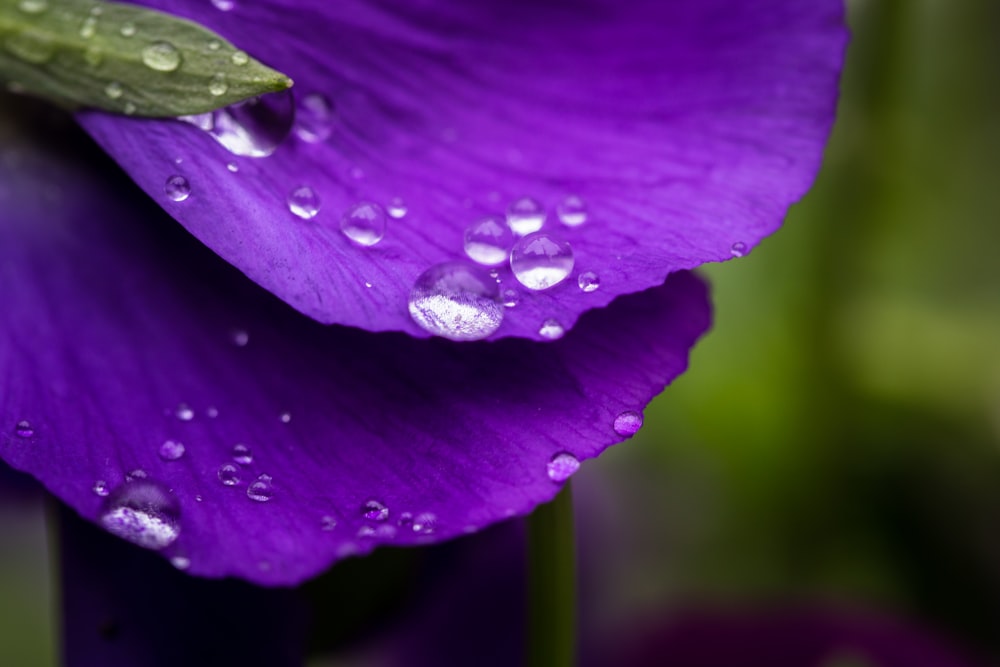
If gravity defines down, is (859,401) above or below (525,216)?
below

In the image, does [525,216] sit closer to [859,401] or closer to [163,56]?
[163,56]

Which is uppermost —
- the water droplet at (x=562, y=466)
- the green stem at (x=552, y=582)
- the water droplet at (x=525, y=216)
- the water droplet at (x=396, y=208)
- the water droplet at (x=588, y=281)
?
the water droplet at (x=525, y=216)

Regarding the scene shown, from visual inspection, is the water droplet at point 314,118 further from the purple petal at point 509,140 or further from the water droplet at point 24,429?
the water droplet at point 24,429

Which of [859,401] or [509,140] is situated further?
[859,401]

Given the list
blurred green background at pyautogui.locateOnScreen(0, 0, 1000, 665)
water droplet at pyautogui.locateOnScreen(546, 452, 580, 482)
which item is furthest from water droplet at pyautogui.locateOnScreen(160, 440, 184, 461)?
blurred green background at pyautogui.locateOnScreen(0, 0, 1000, 665)

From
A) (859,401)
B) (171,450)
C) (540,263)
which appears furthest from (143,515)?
(859,401)

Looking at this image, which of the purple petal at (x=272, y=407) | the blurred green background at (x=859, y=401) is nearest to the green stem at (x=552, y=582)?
the purple petal at (x=272, y=407)

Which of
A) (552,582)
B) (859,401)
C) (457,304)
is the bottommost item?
(859,401)
